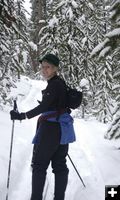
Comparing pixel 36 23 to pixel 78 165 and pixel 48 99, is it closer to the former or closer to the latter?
pixel 78 165

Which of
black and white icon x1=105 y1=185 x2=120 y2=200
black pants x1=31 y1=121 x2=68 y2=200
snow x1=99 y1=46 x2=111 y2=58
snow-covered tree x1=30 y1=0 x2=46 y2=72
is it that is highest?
snow-covered tree x1=30 y1=0 x2=46 y2=72

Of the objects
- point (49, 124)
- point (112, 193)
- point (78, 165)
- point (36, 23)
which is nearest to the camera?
point (49, 124)

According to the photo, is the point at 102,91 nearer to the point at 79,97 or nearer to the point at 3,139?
the point at 3,139

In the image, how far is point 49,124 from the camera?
21.1 ft

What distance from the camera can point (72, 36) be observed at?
78.5ft

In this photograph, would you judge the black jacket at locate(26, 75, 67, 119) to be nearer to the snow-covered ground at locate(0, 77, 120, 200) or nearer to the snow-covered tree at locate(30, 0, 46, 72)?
the snow-covered ground at locate(0, 77, 120, 200)

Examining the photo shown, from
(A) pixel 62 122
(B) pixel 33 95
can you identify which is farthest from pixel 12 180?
(B) pixel 33 95

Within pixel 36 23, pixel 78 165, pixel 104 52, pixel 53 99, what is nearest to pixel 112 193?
pixel 53 99

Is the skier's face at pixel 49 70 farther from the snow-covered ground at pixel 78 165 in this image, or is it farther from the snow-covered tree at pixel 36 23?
the snow-covered tree at pixel 36 23

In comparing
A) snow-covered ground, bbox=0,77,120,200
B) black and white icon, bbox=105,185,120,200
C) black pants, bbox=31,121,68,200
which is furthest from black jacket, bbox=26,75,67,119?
snow-covered ground, bbox=0,77,120,200

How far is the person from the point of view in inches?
251

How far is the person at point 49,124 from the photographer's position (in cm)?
637

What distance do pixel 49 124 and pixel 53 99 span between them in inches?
17.7

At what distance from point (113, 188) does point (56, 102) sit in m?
2.15
